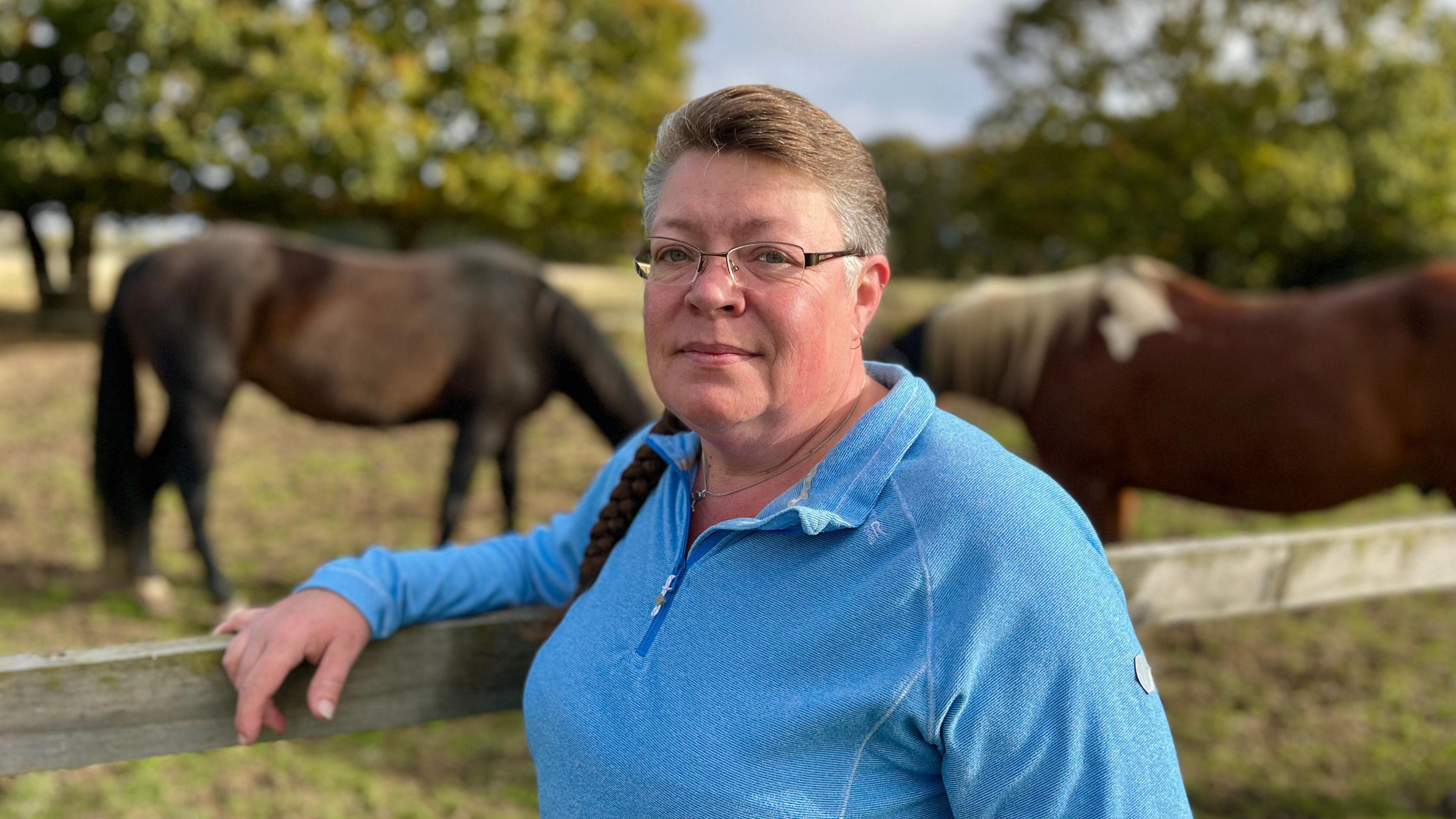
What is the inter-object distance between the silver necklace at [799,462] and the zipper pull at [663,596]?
0.38 ft

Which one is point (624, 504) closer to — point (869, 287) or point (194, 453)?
point (869, 287)

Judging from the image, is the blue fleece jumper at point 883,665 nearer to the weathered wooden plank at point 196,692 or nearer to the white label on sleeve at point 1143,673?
the white label on sleeve at point 1143,673

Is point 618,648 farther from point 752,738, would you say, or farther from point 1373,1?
point 1373,1

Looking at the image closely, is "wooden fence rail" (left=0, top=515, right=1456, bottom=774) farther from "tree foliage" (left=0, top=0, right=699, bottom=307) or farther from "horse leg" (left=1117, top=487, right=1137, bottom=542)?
"tree foliage" (left=0, top=0, right=699, bottom=307)

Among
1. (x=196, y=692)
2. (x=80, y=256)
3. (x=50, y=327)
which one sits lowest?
(x=50, y=327)

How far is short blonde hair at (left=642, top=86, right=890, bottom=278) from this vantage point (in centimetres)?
102

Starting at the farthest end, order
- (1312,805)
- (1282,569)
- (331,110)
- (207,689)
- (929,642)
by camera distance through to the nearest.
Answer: (331,110)
(1312,805)
(1282,569)
(207,689)
(929,642)

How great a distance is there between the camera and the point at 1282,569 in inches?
83.3

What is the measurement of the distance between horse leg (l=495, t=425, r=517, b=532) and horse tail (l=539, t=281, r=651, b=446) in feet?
1.88

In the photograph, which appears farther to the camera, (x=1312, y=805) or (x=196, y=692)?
(x=1312, y=805)

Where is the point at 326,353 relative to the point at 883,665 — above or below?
below

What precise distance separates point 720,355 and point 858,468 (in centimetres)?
21

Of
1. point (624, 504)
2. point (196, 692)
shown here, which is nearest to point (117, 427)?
point (196, 692)

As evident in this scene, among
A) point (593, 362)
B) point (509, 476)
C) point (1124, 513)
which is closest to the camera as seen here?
point (1124, 513)
